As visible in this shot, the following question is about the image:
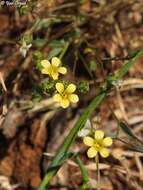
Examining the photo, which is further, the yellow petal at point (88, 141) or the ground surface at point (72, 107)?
the ground surface at point (72, 107)

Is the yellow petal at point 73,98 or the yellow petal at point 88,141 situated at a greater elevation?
the yellow petal at point 73,98

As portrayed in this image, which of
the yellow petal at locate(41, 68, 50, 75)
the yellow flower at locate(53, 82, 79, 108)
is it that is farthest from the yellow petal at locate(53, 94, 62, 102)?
the yellow petal at locate(41, 68, 50, 75)

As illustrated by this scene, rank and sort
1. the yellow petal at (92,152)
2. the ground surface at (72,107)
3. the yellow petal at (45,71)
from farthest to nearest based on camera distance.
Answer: the ground surface at (72,107) → the yellow petal at (45,71) → the yellow petal at (92,152)

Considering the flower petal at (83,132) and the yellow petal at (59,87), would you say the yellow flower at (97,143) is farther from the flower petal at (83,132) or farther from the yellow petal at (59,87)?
the yellow petal at (59,87)

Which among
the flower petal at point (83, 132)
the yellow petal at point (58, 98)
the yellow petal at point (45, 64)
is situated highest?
the yellow petal at point (45, 64)

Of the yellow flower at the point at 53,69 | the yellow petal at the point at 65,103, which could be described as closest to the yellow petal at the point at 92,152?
the yellow petal at the point at 65,103

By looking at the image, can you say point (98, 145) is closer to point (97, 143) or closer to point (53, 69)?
point (97, 143)

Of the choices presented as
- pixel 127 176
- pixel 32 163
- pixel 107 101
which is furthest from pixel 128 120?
pixel 32 163

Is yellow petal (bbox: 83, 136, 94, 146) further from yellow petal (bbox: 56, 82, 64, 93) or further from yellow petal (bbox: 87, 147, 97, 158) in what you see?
yellow petal (bbox: 56, 82, 64, 93)

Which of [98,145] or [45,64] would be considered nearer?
[98,145]

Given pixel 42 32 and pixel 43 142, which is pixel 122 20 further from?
pixel 43 142

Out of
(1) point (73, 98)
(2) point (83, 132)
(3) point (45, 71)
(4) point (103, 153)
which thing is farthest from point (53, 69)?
(4) point (103, 153)
